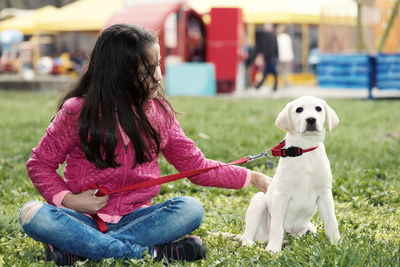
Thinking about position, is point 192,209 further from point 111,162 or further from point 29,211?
point 29,211

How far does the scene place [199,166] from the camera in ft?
10.6

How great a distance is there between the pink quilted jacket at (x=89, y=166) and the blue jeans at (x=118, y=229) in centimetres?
10

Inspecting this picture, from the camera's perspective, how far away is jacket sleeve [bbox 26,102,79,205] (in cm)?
287

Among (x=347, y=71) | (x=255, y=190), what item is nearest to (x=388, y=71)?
(x=347, y=71)

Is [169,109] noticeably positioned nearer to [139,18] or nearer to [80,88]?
[80,88]

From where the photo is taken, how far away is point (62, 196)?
2855 millimetres

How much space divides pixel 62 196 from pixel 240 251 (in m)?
0.95

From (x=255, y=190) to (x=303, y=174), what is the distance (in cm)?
185

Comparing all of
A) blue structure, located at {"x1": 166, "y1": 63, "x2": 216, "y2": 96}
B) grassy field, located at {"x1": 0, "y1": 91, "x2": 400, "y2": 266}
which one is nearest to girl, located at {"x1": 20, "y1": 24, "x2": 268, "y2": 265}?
grassy field, located at {"x1": 0, "y1": 91, "x2": 400, "y2": 266}

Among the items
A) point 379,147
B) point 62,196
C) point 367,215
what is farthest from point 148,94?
point 379,147

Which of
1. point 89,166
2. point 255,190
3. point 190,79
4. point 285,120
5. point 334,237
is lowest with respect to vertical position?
point 190,79

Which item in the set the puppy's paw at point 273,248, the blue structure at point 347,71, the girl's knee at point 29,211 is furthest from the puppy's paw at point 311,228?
the blue structure at point 347,71

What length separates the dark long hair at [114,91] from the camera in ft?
9.34

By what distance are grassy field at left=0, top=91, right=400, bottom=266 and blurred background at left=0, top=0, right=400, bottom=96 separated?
2712 mm
